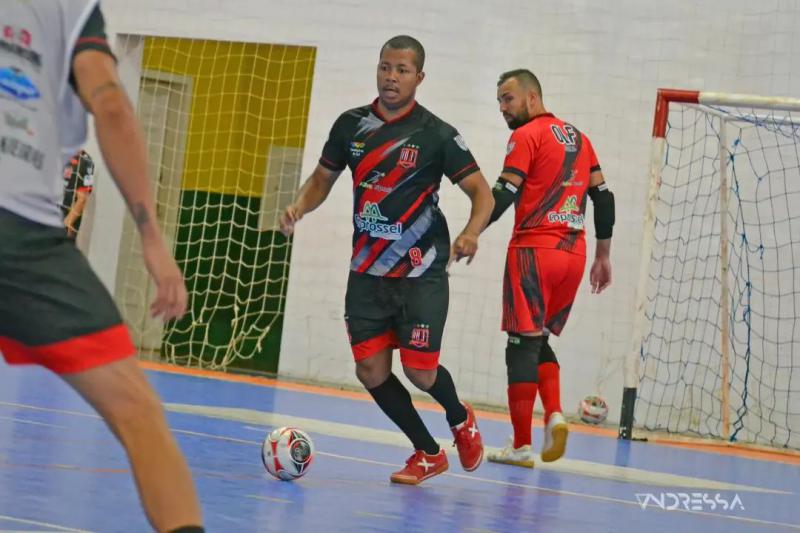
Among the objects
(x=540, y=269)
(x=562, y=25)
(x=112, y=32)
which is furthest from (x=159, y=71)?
(x=540, y=269)

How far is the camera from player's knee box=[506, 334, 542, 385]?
7.47m

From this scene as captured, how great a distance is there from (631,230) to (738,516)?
19.9ft

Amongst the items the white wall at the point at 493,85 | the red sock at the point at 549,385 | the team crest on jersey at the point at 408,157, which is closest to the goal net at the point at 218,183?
the white wall at the point at 493,85

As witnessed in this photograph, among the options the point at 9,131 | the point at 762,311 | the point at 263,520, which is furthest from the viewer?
the point at 762,311

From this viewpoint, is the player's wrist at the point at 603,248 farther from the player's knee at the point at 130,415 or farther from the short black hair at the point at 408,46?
the player's knee at the point at 130,415

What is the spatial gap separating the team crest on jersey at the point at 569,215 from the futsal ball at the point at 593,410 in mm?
3603

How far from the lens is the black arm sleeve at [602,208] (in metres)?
8.11

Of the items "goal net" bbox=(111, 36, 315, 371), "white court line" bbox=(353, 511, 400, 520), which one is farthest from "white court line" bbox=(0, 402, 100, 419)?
"goal net" bbox=(111, 36, 315, 371)

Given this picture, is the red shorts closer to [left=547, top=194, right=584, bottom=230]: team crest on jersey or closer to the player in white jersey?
[left=547, top=194, right=584, bottom=230]: team crest on jersey

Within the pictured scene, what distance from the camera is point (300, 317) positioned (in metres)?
13.3

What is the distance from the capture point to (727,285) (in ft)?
37.1

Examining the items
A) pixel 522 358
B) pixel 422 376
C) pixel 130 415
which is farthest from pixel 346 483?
pixel 130 415

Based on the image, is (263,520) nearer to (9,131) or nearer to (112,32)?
(9,131)

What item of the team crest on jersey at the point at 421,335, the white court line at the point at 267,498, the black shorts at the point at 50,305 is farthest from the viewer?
the team crest on jersey at the point at 421,335
